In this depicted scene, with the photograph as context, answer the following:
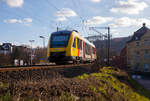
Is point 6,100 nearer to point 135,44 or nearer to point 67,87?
point 67,87

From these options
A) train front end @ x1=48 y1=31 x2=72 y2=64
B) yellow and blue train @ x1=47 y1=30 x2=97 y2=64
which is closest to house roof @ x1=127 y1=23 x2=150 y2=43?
yellow and blue train @ x1=47 y1=30 x2=97 y2=64

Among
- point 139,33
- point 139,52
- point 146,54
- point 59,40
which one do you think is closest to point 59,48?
point 59,40

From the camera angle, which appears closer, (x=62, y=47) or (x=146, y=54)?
(x=62, y=47)

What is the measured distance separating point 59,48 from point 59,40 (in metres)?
0.82

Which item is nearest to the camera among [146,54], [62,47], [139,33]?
[62,47]

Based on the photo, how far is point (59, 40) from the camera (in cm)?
1321

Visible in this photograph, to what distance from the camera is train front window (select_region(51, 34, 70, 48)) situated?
12902mm

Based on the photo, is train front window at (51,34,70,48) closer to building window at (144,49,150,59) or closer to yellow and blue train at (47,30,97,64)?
yellow and blue train at (47,30,97,64)

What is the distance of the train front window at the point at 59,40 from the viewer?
12.9 m

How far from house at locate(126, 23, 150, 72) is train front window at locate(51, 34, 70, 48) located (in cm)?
3223

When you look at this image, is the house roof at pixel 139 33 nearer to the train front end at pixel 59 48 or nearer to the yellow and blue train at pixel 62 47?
the yellow and blue train at pixel 62 47

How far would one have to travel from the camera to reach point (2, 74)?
5.98 metres

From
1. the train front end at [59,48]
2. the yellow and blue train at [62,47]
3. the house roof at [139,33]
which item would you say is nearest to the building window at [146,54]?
the house roof at [139,33]

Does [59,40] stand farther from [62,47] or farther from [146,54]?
[146,54]
